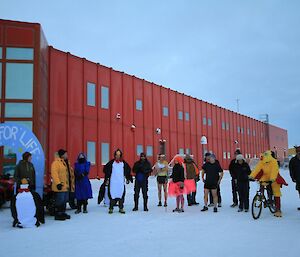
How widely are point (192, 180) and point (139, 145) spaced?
16.0 metres

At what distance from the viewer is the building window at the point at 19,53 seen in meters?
16.4

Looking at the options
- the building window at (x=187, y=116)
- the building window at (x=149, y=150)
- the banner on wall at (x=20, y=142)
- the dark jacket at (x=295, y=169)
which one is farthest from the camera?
the building window at (x=187, y=116)

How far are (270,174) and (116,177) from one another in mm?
4578

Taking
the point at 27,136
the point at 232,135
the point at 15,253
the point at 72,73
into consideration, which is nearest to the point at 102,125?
the point at 72,73

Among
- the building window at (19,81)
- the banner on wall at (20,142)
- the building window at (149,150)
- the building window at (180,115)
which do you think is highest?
the building window at (180,115)

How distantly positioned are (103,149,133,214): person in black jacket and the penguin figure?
2413 mm

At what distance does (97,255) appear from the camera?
5672 mm

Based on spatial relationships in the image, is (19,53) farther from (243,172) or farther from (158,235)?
(158,235)

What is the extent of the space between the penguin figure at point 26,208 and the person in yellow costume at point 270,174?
19.6 ft

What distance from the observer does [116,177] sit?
35.5 feet

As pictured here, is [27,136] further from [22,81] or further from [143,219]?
[22,81]

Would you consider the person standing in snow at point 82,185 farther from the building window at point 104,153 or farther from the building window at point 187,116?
the building window at point 187,116

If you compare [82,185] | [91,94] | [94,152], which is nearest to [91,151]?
[94,152]

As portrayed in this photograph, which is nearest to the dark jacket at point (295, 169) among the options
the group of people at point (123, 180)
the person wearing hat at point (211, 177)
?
the group of people at point (123, 180)
